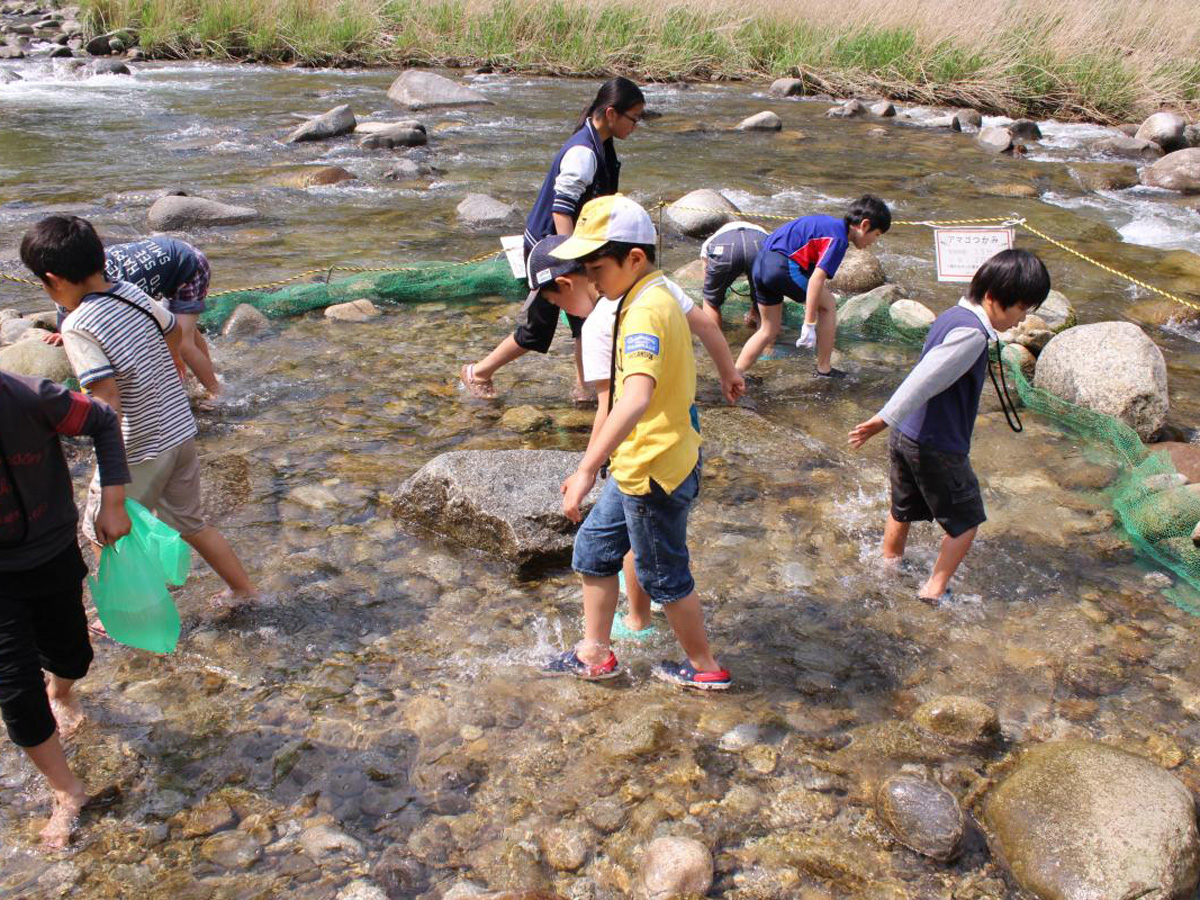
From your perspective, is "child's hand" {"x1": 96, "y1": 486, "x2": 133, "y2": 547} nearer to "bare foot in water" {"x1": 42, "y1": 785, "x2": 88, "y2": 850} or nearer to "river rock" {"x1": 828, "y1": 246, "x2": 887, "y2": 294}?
"bare foot in water" {"x1": 42, "y1": 785, "x2": 88, "y2": 850}

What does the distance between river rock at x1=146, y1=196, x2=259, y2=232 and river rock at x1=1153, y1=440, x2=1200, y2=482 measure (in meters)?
7.70

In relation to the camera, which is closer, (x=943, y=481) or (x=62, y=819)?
(x=62, y=819)

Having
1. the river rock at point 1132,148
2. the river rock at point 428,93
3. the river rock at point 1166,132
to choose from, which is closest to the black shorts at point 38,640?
the river rock at point 428,93

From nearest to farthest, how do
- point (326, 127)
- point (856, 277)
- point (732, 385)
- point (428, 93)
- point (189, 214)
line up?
point (732, 385) → point (856, 277) → point (189, 214) → point (326, 127) → point (428, 93)

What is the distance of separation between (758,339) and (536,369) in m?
1.41

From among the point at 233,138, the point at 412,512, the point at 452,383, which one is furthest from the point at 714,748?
the point at 233,138

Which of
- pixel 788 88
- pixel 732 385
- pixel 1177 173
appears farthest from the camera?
pixel 788 88

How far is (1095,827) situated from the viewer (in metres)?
2.70

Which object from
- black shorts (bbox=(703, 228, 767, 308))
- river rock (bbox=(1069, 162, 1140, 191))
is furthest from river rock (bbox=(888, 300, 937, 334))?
river rock (bbox=(1069, 162, 1140, 191))

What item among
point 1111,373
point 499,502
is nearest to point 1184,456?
point 1111,373

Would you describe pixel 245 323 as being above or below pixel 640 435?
below

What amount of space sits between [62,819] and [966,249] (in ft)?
17.7

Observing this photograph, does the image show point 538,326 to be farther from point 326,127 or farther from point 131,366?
point 326,127

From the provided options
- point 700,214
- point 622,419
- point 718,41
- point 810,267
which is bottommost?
point 700,214
